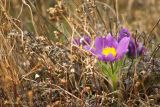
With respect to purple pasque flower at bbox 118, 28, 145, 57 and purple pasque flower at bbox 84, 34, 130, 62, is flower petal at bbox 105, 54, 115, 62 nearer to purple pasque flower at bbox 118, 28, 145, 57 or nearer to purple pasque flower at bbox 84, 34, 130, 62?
purple pasque flower at bbox 84, 34, 130, 62

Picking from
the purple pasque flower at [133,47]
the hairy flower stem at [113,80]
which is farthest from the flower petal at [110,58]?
the purple pasque flower at [133,47]

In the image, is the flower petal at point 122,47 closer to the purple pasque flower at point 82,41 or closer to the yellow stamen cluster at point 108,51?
the yellow stamen cluster at point 108,51

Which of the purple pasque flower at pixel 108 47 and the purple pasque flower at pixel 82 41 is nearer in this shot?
the purple pasque flower at pixel 108 47

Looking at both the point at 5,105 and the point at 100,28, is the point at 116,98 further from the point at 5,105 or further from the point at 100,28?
the point at 100,28

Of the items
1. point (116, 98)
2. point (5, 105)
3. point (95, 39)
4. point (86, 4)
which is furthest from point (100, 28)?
point (5, 105)

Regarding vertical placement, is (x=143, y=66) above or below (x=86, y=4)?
below

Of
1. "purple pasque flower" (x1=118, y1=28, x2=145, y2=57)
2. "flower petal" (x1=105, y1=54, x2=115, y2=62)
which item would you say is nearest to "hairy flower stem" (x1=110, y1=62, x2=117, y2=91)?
"flower petal" (x1=105, y1=54, x2=115, y2=62)
